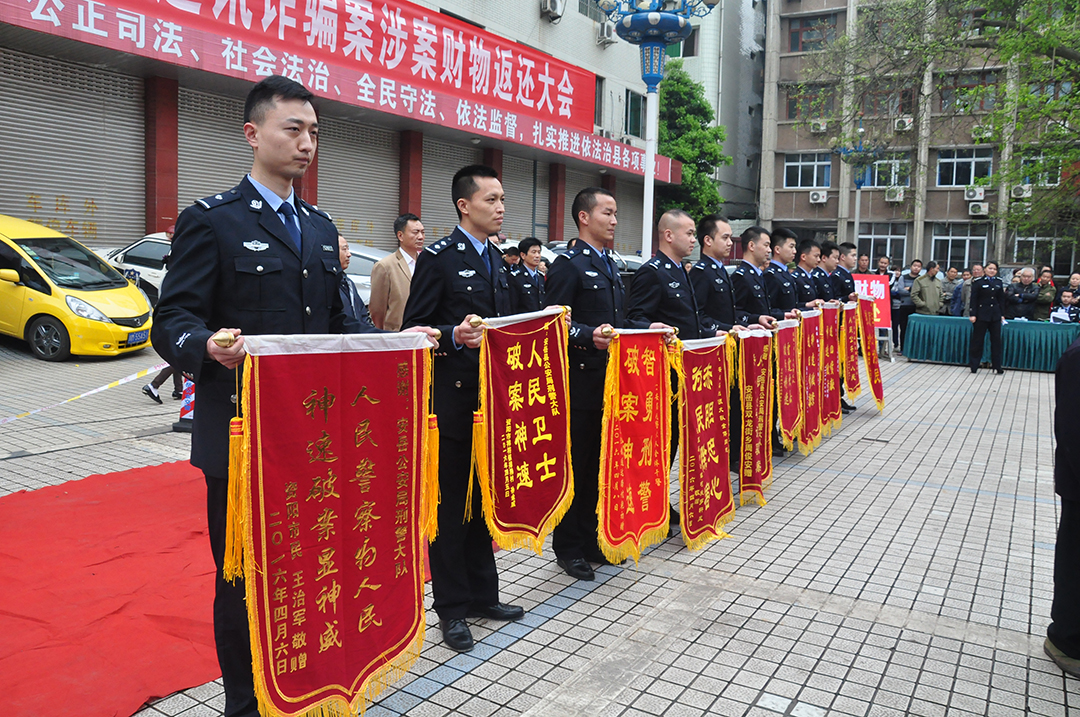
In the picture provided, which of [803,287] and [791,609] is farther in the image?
[803,287]

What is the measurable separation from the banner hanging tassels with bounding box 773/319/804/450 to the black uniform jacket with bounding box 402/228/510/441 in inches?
129

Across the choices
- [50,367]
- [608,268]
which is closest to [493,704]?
[608,268]

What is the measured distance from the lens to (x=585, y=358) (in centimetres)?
447

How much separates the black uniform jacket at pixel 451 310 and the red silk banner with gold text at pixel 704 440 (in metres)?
1.49

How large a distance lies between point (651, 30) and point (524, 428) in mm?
5511

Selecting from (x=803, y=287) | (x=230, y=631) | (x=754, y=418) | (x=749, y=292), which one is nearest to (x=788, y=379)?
(x=749, y=292)

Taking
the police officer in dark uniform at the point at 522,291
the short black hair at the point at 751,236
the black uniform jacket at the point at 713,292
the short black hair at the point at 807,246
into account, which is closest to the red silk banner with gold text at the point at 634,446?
the police officer in dark uniform at the point at 522,291

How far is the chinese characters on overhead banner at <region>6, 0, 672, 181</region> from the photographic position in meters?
11.8

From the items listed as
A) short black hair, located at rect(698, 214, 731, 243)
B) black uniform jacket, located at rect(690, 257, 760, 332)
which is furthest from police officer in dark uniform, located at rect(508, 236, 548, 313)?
short black hair, located at rect(698, 214, 731, 243)

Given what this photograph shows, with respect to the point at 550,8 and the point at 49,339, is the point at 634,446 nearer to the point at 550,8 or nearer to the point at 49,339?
the point at 49,339

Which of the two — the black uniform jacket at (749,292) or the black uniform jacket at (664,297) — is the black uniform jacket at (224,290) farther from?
the black uniform jacket at (749,292)

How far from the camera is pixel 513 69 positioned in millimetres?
18328

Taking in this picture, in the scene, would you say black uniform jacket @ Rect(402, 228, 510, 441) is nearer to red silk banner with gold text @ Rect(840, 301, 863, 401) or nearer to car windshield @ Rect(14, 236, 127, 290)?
red silk banner with gold text @ Rect(840, 301, 863, 401)

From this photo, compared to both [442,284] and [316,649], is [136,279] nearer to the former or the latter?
[442,284]
